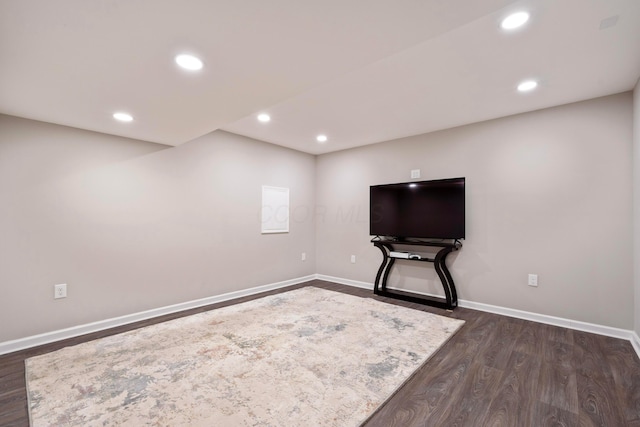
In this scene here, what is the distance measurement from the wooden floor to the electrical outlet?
1.45 feet

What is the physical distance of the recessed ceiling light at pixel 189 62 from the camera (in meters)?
1.70

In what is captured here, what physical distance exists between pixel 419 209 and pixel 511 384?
2.38m

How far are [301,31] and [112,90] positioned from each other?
62.2 inches

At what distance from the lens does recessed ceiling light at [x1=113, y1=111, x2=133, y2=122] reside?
2564 mm

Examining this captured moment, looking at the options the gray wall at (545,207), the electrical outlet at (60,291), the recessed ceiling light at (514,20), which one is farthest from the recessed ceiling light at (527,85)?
the electrical outlet at (60,291)

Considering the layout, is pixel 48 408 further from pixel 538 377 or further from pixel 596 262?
pixel 596 262

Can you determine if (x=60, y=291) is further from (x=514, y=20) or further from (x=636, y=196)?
(x=636, y=196)

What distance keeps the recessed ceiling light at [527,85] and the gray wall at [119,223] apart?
11.2 feet

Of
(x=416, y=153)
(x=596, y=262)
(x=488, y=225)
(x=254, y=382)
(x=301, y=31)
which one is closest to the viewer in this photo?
(x=301, y=31)

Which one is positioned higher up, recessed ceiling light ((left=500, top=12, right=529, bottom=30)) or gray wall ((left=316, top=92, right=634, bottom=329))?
recessed ceiling light ((left=500, top=12, right=529, bottom=30))

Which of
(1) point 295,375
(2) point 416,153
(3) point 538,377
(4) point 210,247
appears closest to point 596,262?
(3) point 538,377

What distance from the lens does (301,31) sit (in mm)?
1472

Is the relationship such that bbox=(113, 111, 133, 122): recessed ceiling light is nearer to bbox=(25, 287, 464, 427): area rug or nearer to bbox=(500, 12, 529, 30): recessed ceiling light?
bbox=(25, 287, 464, 427): area rug

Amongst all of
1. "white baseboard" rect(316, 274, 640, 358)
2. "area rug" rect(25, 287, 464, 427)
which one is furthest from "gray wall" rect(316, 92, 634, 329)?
"area rug" rect(25, 287, 464, 427)
